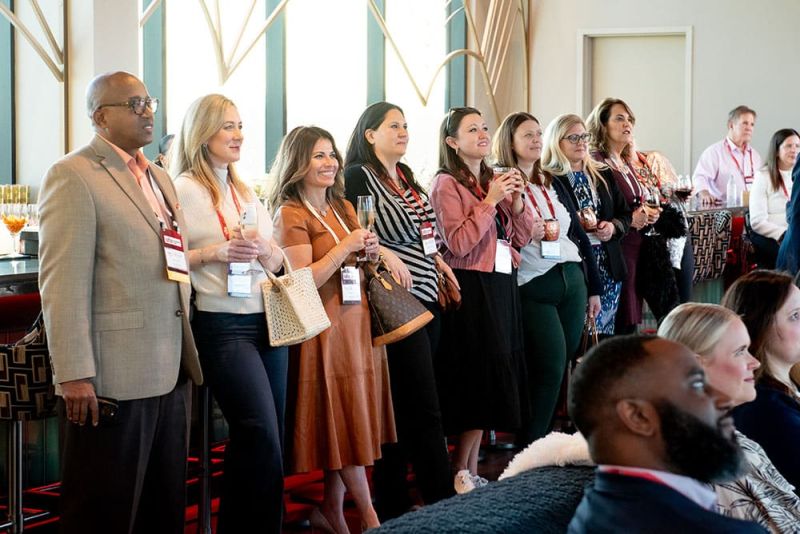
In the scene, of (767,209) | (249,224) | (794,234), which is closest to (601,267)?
(794,234)

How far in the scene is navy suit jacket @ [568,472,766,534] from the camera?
5.07 feet

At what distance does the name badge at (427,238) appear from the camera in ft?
13.5

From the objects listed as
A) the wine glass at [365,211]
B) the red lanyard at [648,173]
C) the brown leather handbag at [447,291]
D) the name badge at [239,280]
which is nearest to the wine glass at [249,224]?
the name badge at [239,280]

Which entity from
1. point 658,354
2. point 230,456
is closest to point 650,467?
point 658,354

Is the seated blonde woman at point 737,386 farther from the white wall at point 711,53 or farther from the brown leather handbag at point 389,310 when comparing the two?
the white wall at point 711,53

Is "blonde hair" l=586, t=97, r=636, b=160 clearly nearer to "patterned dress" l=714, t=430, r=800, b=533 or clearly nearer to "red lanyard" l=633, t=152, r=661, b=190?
"red lanyard" l=633, t=152, r=661, b=190

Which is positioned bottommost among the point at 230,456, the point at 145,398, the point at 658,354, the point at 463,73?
the point at 230,456

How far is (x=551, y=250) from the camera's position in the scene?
15.8 feet

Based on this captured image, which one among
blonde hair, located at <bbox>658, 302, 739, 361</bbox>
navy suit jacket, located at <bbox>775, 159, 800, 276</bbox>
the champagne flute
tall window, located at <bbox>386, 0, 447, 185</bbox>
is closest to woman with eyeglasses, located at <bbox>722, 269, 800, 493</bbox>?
blonde hair, located at <bbox>658, 302, 739, 361</bbox>

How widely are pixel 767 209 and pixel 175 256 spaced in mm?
5740

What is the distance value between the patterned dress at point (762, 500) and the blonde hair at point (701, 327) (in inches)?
9.8

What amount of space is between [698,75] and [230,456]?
836 centimetres

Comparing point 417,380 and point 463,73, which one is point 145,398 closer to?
point 417,380

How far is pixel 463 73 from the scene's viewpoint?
9.84 metres
